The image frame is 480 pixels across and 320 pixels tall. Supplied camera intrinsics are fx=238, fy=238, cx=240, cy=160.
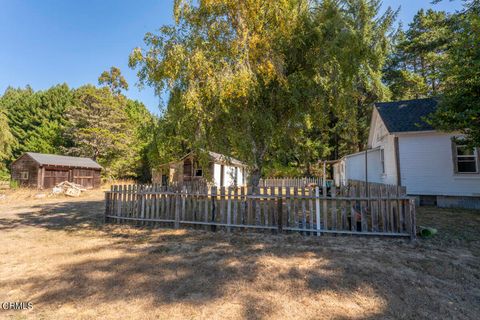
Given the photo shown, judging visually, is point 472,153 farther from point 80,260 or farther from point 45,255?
point 45,255

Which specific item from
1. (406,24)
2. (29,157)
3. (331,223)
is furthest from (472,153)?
(29,157)

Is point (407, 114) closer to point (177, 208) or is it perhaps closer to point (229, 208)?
point (229, 208)

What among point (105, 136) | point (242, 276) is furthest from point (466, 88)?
point (105, 136)

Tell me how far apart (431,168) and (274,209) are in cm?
845

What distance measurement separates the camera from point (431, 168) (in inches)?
405

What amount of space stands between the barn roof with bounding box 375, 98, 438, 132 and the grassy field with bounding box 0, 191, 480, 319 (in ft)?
19.2

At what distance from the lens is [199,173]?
2236 cm

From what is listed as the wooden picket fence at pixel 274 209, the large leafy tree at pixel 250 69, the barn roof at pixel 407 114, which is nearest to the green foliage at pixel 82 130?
the wooden picket fence at pixel 274 209

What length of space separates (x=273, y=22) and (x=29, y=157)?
26088 millimetres

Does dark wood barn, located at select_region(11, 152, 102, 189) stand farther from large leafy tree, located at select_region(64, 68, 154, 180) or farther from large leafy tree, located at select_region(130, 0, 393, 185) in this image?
large leafy tree, located at select_region(130, 0, 393, 185)

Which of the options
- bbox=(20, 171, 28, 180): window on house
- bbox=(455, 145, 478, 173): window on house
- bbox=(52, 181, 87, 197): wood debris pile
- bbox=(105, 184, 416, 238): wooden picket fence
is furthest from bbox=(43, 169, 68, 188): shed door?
bbox=(455, 145, 478, 173): window on house

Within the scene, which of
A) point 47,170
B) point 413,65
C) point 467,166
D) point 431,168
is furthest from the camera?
point 413,65

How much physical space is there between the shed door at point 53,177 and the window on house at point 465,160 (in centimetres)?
2999

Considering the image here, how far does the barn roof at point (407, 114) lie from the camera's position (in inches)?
416
